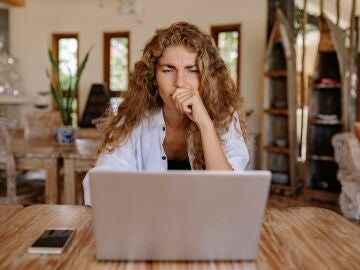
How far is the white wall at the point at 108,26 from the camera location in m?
5.05

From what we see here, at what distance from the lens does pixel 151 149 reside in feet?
4.99

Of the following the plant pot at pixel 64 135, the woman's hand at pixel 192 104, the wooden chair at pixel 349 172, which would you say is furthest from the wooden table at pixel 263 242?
the wooden chair at pixel 349 172

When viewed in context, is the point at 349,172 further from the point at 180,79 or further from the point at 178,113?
the point at 180,79

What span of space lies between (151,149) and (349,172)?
2472 mm

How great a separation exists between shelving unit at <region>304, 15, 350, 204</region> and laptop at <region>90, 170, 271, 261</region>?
3.40 m

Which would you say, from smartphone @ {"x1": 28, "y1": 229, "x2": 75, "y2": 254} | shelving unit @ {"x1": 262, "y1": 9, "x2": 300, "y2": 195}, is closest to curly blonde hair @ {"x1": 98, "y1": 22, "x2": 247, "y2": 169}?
smartphone @ {"x1": 28, "y1": 229, "x2": 75, "y2": 254}

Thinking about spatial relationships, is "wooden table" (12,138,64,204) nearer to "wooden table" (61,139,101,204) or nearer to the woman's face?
"wooden table" (61,139,101,204)

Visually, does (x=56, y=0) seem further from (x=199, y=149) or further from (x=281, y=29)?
(x=199, y=149)

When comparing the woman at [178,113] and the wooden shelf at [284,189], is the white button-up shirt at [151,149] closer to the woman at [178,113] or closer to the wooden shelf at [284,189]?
the woman at [178,113]

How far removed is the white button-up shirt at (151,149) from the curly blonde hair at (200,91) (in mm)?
21

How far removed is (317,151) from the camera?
4.21 metres

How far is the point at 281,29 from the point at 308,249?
3640 millimetres

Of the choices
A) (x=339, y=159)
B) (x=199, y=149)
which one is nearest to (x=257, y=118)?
(x=339, y=159)

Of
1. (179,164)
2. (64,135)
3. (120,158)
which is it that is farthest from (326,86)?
(120,158)
